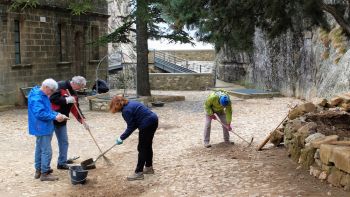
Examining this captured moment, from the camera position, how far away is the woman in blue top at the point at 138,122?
7.00m

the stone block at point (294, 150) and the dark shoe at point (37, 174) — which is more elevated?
the stone block at point (294, 150)

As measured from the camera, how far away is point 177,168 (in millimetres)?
8047

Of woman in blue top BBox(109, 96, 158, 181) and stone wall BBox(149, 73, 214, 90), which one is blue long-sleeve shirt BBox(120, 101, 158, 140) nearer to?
woman in blue top BBox(109, 96, 158, 181)

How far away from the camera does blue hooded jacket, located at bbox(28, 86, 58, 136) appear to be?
23.4 ft

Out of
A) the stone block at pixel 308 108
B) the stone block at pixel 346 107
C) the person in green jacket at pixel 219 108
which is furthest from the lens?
the stone block at pixel 308 108

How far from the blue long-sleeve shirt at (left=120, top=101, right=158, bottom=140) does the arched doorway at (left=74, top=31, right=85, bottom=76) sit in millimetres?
16776

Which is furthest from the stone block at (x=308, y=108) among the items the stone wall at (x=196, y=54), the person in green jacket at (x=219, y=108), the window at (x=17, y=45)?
the stone wall at (x=196, y=54)

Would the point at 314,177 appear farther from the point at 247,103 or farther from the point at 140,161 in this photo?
the point at 247,103

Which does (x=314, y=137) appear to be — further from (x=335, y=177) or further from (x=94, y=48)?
(x=94, y=48)

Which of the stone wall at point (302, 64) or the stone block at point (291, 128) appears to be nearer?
the stone block at point (291, 128)

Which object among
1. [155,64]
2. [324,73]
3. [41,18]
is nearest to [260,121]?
[324,73]

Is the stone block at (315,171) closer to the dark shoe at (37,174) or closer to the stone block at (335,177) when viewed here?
the stone block at (335,177)

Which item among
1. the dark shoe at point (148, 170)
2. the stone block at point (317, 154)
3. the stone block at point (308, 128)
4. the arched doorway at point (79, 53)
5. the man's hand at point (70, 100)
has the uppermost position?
the arched doorway at point (79, 53)

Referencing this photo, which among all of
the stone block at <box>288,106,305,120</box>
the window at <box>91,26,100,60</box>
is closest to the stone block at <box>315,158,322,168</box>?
the stone block at <box>288,106,305,120</box>
